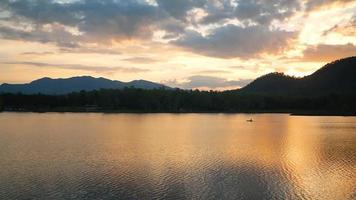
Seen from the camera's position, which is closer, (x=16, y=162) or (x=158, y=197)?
(x=158, y=197)

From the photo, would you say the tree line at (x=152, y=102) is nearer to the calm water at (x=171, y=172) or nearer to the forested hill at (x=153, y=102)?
the forested hill at (x=153, y=102)

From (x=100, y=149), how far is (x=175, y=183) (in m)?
16.8

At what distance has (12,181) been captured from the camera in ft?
74.2

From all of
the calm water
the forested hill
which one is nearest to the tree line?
the forested hill

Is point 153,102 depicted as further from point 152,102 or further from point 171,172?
point 171,172

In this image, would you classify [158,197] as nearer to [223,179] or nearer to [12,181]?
[223,179]

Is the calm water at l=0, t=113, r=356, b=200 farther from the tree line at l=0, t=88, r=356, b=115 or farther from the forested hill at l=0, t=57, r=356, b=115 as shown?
the tree line at l=0, t=88, r=356, b=115

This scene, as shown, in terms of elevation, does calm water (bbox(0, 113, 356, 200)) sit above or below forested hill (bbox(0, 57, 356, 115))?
below

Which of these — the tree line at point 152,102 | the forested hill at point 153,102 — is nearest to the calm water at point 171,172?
the forested hill at point 153,102

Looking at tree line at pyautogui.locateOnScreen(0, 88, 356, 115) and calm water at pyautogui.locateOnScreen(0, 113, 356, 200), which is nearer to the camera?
calm water at pyautogui.locateOnScreen(0, 113, 356, 200)

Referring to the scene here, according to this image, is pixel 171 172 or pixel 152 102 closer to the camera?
pixel 171 172

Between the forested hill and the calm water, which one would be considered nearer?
the calm water

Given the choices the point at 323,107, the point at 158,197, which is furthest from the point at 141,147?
the point at 323,107

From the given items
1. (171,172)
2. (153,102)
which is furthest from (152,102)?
(171,172)
